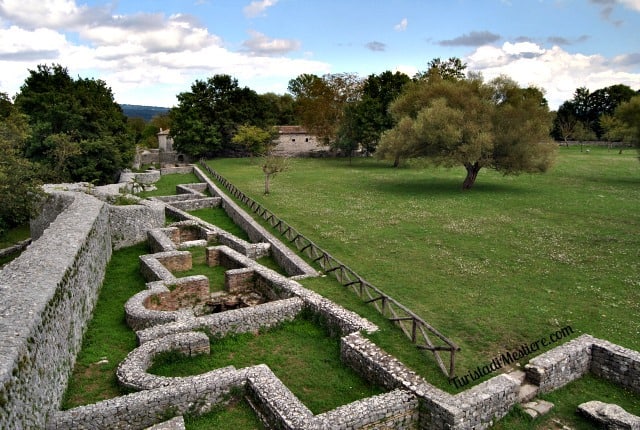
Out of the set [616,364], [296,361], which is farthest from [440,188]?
[296,361]

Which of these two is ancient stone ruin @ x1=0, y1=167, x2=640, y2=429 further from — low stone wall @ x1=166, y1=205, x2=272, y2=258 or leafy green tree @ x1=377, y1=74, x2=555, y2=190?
leafy green tree @ x1=377, y1=74, x2=555, y2=190

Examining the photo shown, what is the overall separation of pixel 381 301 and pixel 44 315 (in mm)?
9163

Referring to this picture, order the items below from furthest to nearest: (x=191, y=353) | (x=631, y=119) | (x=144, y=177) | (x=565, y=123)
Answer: (x=565, y=123) < (x=144, y=177) < (x=631, y=119) < (x=191, y=353)

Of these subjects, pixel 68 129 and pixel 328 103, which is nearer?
pixel 68 129

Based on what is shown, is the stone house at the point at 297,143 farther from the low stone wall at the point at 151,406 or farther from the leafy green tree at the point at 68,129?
the low stone wall at the point at 151,406

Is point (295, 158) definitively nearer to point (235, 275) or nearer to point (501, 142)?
point (501, 142)

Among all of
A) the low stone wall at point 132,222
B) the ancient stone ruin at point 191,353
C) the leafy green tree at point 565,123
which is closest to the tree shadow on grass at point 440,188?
the low stone wall at point 132,222

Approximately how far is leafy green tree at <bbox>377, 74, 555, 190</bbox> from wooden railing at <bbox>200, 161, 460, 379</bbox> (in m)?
14.6

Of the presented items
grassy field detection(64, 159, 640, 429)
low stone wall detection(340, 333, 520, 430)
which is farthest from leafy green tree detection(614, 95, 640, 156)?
low stone wall detection(340, 333, 520, 430)

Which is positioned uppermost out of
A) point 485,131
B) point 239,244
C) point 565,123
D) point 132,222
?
point 565,123

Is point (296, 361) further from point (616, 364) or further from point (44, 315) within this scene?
point (616, 364)

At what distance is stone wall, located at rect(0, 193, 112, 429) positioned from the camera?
298 inches

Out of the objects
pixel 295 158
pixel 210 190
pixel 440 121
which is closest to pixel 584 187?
pixel 440 121

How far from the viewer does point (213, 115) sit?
60.8 meters
